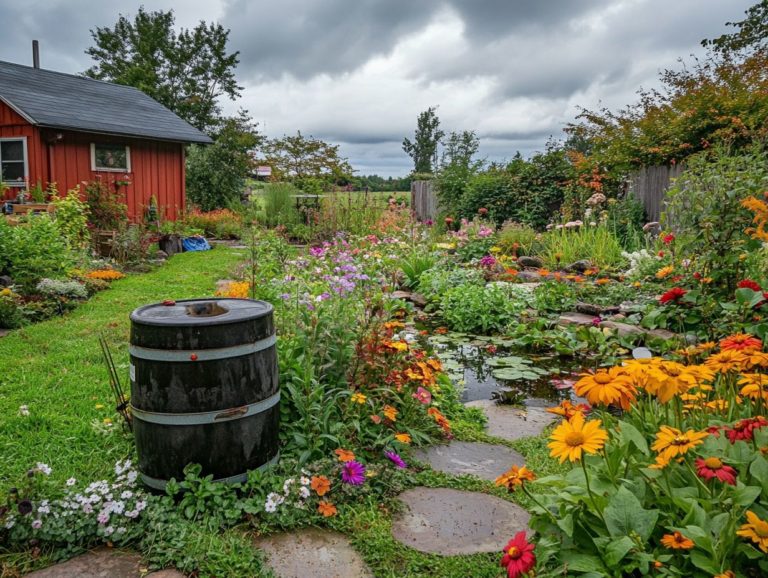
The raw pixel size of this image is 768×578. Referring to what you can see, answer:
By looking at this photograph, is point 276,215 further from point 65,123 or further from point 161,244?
point 65,123

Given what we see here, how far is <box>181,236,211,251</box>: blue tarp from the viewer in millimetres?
11281

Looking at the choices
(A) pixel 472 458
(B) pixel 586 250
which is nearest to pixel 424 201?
(B) pixel 586 250

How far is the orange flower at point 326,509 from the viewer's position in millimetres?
2154

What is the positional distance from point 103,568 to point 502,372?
2.97m

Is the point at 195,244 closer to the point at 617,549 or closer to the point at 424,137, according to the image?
the point at 617,549

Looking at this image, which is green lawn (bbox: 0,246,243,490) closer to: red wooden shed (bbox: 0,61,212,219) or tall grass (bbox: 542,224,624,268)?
tall grass (bbox: 542,224,624,268)

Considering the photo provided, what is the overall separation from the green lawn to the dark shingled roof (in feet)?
19.6

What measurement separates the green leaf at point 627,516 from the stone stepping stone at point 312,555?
85cm

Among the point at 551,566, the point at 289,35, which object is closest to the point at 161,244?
the point at 289,35

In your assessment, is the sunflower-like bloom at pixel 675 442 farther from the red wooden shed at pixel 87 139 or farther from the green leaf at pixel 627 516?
the red wooden shed at pixel 87 139

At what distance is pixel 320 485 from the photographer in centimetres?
223

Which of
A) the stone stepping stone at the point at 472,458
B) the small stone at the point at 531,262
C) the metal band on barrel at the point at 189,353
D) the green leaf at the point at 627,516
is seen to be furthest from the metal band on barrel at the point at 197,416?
the small stone at the point at 531,262

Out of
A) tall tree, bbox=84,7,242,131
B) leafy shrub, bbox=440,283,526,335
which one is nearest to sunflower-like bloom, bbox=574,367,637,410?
leafy shrub, bbox=440,283,526,335

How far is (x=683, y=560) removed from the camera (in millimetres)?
1421
